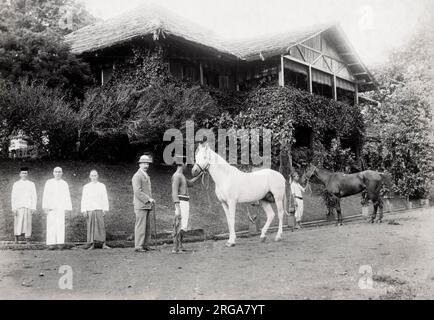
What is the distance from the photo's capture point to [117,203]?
14133 mm

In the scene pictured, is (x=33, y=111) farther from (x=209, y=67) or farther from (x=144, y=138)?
(x=209, y=67)

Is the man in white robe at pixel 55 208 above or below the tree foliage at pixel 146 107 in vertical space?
below

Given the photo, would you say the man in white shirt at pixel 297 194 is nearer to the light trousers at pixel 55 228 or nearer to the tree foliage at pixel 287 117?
the tree foliage at pixel 287 117

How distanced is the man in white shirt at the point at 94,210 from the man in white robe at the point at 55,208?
49cm

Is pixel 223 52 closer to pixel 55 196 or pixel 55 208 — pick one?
pixel 55 196

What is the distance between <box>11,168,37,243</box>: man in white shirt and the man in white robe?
19.3 inches

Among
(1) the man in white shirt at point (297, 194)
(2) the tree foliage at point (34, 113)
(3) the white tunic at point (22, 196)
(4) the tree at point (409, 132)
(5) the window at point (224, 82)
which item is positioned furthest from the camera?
(5) the window at point (224, 82)

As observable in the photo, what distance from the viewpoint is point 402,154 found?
63.6 feet

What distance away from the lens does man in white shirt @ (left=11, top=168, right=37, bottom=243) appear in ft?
34.3

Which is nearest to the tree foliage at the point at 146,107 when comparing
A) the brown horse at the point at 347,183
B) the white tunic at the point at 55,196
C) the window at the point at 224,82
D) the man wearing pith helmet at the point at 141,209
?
the white tunic at the point at 55,196

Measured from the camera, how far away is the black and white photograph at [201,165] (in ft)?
22.1

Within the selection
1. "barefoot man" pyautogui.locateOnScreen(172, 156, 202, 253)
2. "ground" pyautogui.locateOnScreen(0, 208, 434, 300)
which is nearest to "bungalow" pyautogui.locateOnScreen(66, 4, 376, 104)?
"barefoot man" pyautogui.locateOnScreen(172, 156, 202, 253)

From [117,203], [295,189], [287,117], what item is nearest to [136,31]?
[287,117]

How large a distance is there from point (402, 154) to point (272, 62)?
22.9 ft
